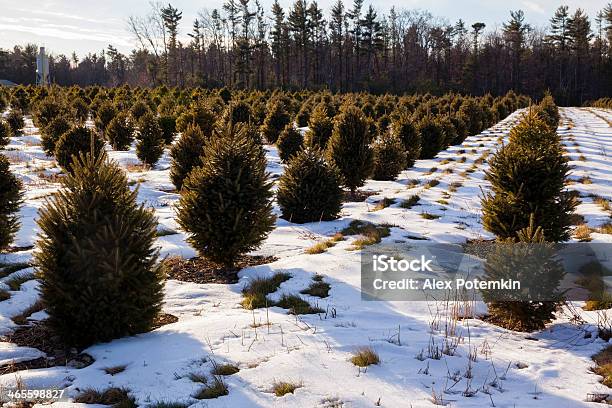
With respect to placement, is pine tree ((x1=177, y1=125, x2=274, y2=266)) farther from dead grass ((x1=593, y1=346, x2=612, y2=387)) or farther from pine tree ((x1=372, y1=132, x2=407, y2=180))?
pine tree ((x1=372, y1=132, x2=407, y2=180))

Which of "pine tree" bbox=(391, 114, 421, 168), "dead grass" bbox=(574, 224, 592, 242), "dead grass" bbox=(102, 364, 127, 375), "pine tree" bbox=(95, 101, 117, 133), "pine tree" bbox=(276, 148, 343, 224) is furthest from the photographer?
"pine tree" bbox=(95, 101, 117, 133)

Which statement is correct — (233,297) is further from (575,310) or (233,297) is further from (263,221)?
(575,310)

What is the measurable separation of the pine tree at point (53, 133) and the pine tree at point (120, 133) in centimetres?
208

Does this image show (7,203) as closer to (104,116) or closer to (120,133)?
(120,133)

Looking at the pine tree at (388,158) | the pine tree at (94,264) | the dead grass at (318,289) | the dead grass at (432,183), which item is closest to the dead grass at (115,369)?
the pine tree at (94,264)

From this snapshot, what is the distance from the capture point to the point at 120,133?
734 inches

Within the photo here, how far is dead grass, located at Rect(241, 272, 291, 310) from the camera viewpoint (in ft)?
18.9

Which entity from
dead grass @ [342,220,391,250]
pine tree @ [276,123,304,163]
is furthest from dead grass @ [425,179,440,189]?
pine tree @ [276,123,304,163]

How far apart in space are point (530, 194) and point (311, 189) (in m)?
4.10

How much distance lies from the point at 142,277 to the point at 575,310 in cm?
467

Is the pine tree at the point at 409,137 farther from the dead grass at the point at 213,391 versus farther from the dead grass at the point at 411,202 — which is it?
the dead grass at the point at 213,391

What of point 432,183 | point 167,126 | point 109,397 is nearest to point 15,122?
point 167,126

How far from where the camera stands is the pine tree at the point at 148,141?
15766 millimetres

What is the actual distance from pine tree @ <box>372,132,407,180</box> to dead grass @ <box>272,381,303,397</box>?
10376 millimetres
